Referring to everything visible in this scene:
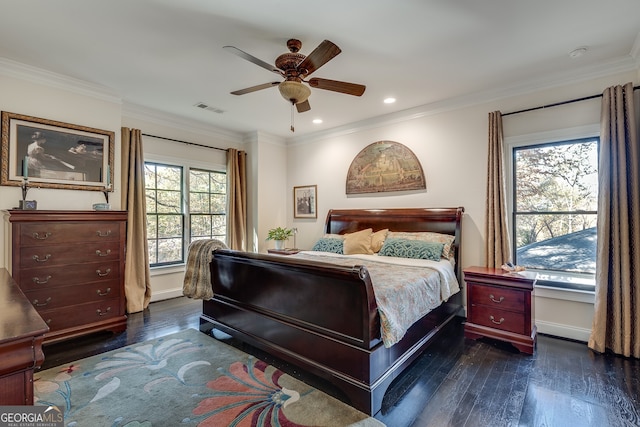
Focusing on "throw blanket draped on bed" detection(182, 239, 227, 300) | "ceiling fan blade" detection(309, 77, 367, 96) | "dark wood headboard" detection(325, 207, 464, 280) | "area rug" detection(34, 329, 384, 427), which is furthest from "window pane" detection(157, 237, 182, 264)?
"ceiling fan blade" detection(309, 77, 367, 96)

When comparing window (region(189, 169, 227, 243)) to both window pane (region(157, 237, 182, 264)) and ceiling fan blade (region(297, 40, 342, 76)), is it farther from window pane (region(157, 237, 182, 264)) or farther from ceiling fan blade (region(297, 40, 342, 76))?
ceiling fan blade (region(297, 40, 342, 76))

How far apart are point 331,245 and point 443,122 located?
2.42 m

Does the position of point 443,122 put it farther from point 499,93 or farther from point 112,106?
point 112,106

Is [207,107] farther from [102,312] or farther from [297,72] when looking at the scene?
[102,312]

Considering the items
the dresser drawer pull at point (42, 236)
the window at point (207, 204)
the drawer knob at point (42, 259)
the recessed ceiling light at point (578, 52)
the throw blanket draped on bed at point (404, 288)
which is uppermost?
the recessed ceiling light at point (578, 52)

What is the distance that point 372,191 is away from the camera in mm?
4918

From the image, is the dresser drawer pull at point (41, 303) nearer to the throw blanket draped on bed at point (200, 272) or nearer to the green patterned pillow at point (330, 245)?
the throw blanket draped on bed at point (200, 272)

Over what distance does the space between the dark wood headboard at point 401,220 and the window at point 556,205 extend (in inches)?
27.3

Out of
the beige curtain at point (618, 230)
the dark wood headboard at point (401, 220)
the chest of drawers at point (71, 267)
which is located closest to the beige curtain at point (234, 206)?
the dark wood headboard at point (401, 220)

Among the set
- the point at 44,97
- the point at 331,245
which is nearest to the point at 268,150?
the point at 331,245

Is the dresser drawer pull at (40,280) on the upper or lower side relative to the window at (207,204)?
lower

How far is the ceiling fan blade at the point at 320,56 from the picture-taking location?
87.1 inches

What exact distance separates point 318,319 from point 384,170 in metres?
3.02

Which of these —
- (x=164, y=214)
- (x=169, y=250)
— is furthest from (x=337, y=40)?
(x=169, y=250)
